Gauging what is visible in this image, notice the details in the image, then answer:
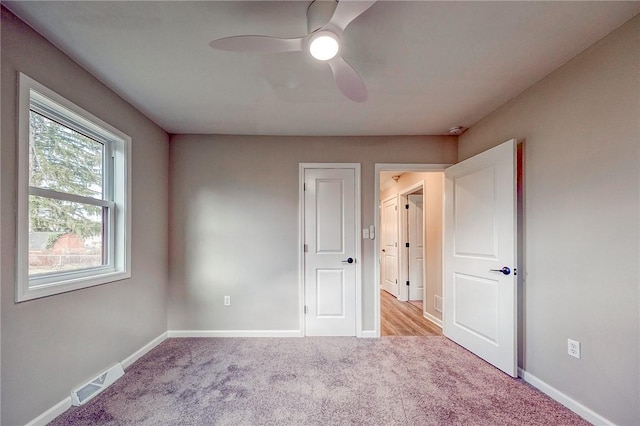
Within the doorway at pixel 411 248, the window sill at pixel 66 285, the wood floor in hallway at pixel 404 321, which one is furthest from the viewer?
the doorway at pixel 411 248

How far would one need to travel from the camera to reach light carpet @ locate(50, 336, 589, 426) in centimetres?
189

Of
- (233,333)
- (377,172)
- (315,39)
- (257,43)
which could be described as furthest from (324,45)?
(233,333)

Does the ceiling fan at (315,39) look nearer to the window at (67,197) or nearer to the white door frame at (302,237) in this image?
the window at (67,197)

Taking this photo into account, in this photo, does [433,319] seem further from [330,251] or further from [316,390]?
[316,390]

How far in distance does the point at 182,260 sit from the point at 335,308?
1875 millimetres

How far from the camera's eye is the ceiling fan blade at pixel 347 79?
1.61 meters

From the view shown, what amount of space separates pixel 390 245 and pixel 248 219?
3.46 metres

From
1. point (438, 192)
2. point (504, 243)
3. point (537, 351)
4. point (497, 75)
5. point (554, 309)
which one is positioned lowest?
point (537, 351)

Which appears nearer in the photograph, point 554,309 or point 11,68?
point 11,68

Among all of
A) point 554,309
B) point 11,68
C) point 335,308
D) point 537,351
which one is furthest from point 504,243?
point 11,68

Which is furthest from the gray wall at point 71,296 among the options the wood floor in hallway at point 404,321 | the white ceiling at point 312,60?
the wood floor in hallway at point 404,321

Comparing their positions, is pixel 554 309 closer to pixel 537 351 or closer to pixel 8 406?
pixel 537 351

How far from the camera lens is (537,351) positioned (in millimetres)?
2225

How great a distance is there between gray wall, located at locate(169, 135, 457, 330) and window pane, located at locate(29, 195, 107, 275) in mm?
1000
